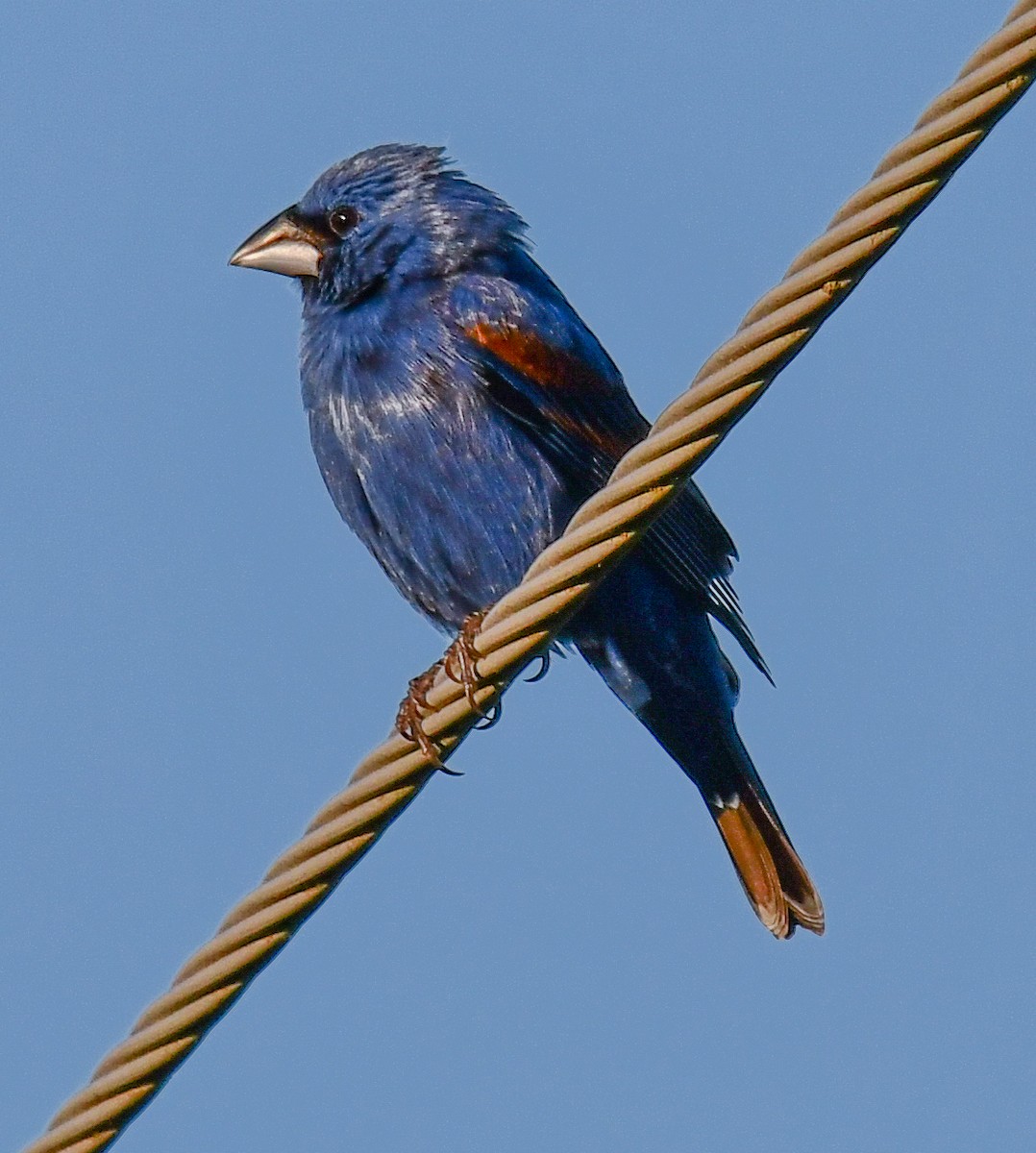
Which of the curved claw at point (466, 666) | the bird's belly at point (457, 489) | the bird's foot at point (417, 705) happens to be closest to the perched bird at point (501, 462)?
the bird's belly at point (457, 489)

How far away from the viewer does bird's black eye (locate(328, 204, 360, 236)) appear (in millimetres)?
6391

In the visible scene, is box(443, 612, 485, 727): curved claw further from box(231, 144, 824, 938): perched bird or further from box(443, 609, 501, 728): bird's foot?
box(231, 144, 824, 938): perched bird

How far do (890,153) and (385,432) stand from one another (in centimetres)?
288

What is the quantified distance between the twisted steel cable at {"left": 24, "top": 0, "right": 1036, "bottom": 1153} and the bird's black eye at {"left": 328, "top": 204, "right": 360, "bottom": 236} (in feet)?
10.9

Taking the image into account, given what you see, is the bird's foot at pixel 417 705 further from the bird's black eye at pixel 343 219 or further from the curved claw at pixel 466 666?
the bird's black eye at pixel 343 219

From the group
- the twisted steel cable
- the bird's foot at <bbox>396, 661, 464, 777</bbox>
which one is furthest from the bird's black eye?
the twisted steel cable

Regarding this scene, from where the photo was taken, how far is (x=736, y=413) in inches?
120

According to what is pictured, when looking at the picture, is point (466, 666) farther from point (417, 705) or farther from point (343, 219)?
point (343, 219)

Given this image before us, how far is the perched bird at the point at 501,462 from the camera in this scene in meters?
5.57

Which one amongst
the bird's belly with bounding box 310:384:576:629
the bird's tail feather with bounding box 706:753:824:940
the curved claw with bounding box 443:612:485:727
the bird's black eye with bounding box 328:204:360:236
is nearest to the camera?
the curved claw with bounding box 443:612:485:727

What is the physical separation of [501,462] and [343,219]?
1317 millimetres

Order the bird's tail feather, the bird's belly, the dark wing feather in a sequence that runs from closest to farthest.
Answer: the bird's belly
the dark wing feather
the bird's tail feather

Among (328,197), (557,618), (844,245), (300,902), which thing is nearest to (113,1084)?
(300,902)

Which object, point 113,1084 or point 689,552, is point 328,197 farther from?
point 113,1084
